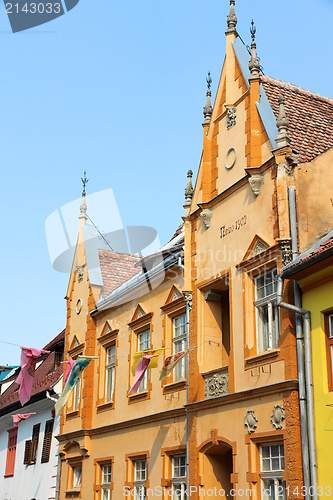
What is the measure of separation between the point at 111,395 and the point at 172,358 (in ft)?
20.4

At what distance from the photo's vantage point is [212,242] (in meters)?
18.0

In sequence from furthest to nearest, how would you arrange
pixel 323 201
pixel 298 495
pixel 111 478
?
pixel 111 478, pixel 323 201, pixel 298 495

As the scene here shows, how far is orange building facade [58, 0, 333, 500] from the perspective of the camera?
48.4 feet

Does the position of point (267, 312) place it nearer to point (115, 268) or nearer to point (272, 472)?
point (272, 472)

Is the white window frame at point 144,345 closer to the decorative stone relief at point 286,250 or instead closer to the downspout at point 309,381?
the decorative stone relief at point 286,250

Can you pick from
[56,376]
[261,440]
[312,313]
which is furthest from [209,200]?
[56,376]

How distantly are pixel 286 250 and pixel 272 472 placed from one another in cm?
466

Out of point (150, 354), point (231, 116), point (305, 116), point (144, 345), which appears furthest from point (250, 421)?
point (305, 116)

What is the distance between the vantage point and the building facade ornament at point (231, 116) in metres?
18.2

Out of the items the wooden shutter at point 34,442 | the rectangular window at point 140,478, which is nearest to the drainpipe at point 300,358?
the rectangular window at point 140,478

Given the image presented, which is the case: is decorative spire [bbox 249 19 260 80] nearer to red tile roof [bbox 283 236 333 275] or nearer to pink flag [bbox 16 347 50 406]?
red tile roof [bbox 283 236 333 275]

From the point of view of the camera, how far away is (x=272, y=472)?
14250mm

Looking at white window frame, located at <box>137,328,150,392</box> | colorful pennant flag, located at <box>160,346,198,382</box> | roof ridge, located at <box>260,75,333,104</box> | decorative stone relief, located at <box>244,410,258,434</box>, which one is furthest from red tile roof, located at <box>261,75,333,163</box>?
white window frame, located at <box>137,328,150,392</box>

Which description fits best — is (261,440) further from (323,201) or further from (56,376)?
(56,376)
